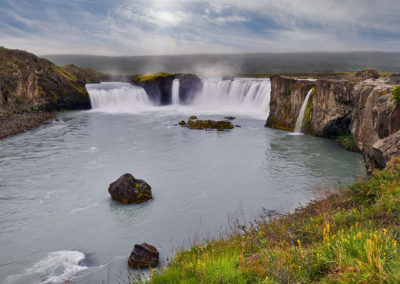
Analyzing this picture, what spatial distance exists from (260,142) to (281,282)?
1018 inches

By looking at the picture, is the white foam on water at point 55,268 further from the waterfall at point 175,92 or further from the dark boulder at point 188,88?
the waterfall at point 175,92

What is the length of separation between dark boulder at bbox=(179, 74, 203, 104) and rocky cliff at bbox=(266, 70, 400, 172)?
31.5 metres

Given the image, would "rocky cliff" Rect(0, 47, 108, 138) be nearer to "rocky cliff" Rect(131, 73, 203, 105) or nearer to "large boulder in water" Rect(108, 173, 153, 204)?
"rocky cliff" Rect(131, 73, 203, 105)

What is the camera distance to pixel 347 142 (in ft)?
85.8

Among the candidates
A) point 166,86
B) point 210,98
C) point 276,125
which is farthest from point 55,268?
point 166,86

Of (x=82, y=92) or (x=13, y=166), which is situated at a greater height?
(x=82, y=92)

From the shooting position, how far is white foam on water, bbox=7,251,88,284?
30.5 ft

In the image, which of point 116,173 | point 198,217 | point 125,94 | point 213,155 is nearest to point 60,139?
point 116,173

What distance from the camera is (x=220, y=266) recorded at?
457 cm

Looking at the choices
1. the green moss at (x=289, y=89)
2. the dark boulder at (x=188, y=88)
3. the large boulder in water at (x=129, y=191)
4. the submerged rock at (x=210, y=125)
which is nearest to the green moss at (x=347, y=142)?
the green moss at (x=289, y=89)

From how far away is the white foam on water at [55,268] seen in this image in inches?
366

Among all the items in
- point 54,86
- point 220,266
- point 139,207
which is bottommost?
point 139,207

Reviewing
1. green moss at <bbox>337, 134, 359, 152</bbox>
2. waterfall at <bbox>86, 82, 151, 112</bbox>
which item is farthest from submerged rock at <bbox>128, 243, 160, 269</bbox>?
waterfall at <bbox>86, 82, 151, 112</bbox>

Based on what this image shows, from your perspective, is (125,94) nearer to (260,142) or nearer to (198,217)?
(260,142)
